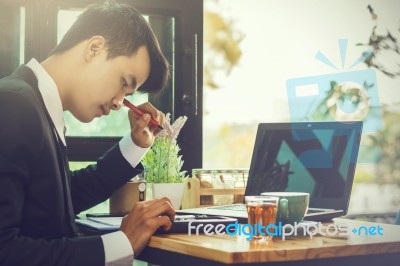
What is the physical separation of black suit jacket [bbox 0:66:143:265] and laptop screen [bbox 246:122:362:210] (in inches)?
29.7

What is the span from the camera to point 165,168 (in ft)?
7.25

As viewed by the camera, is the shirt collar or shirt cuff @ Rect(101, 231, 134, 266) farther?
the shirt collar

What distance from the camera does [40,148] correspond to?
1437 millimetres

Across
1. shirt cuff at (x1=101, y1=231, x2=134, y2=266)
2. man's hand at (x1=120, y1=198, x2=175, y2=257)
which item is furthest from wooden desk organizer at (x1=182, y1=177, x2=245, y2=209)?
shirt cuff at (x1=101, y1=231, x2=134, y2=266)

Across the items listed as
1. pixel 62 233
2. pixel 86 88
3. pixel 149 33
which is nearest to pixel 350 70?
pixel 149 33

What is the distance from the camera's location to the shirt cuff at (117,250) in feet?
4.66

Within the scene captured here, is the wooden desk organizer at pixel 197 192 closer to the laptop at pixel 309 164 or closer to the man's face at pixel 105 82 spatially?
the laptop at pixel 309 164

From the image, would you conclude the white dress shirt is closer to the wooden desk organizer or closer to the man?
the man

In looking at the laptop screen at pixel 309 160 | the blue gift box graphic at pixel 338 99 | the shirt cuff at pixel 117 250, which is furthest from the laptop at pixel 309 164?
the blue gift box graphic at pixel 338 99

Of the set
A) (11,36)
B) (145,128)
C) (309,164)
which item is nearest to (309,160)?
(309,164)

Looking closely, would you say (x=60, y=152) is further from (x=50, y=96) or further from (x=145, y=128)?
(x=145, y=128)

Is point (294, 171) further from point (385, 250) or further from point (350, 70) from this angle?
point (350, 70)

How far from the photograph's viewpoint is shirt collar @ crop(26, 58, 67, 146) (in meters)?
1.63

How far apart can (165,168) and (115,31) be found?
2.08ft
